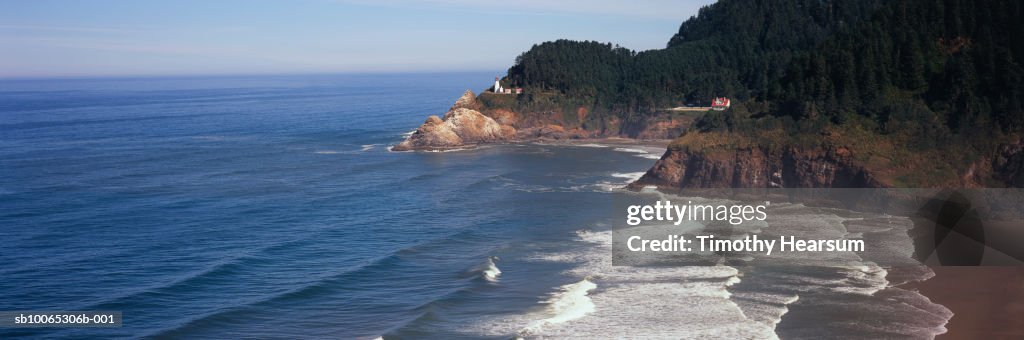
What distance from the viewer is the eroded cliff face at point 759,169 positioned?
64938 mm

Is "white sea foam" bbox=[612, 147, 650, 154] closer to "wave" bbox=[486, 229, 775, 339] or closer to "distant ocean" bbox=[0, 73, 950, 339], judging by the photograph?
"distant ocean" bbox=[0, 73, 950, 339]

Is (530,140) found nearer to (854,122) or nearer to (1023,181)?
(854,122)

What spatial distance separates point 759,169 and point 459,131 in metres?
55.2

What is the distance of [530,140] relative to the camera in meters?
122

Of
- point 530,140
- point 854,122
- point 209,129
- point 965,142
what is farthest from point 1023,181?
point 209,129

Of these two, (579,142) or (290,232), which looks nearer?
(290,232)

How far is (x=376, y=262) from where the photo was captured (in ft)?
165

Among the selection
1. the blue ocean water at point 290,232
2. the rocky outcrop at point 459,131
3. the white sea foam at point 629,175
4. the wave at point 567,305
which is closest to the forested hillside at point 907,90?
the white sea foam at point 629,175

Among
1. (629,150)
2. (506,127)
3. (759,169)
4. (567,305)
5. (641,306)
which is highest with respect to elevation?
(759,169)

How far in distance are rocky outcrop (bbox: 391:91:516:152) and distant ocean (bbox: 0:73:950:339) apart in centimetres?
1590

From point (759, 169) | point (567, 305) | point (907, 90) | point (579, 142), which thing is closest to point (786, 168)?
point (759, 169)

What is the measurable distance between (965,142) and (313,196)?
49148mm

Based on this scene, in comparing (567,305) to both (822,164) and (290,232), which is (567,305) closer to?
(290,232)

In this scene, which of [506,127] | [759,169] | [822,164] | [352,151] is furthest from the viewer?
[506,127]
